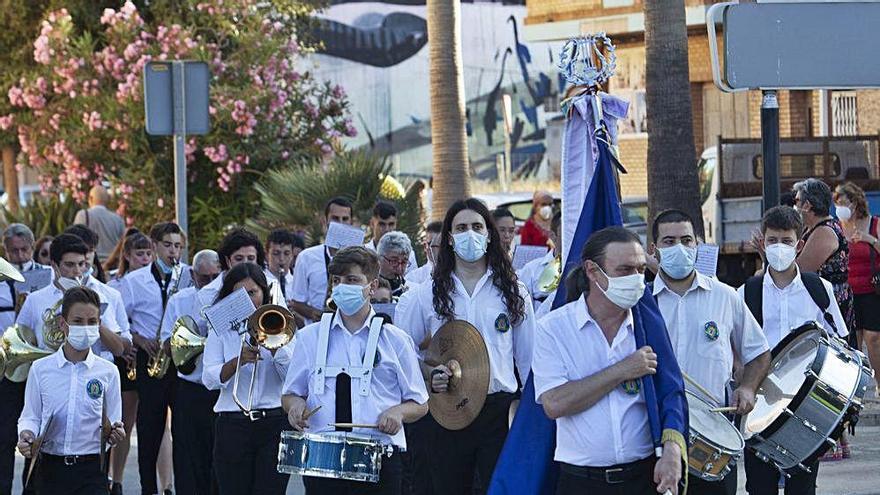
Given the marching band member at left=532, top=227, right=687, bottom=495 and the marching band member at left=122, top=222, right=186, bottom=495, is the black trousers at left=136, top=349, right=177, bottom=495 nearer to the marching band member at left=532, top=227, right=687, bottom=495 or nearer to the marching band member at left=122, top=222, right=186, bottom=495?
the marching band member at left=122, top=222, right=186, bottom=495

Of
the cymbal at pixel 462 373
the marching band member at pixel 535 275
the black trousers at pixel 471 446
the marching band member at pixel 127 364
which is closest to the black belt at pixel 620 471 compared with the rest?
the cymbal at pixel 462 373

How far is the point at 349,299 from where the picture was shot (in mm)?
8023

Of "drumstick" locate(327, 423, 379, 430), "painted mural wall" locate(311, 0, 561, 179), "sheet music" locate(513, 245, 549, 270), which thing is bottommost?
"drumstick" locate(327, 423, 379, 430)

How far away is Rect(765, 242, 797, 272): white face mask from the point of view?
9.51m

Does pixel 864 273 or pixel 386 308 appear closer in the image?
pixel 386 308

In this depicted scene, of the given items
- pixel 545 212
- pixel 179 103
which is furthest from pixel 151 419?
pixel 545 212

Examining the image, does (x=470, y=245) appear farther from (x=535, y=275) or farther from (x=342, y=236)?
(x=342, y=236)

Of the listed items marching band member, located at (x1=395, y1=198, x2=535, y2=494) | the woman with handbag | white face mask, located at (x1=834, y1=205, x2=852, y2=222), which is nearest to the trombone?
marching band member, located at (x1=395, y1=198, x2=535, y2=494)

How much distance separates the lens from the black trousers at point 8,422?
37.9ft

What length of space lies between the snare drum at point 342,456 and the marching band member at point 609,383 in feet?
4.06

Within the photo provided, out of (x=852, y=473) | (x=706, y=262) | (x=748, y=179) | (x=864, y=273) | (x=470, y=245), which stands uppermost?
(x=748, y=179)

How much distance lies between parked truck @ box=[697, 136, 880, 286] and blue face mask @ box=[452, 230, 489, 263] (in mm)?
13250

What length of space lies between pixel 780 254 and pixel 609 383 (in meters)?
3.34

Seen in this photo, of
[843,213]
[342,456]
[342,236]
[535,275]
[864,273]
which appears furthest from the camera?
[843,213]
